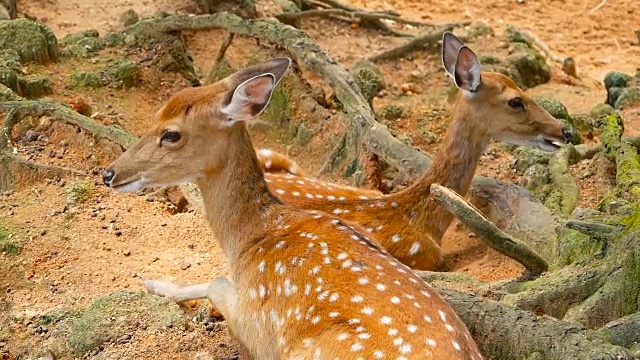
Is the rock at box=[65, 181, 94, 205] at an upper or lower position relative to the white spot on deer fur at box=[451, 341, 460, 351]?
lower

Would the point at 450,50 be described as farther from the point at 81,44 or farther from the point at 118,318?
the point at 81,44

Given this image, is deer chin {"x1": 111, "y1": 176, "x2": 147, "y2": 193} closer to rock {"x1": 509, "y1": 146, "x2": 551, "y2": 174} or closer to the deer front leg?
the deer front leg

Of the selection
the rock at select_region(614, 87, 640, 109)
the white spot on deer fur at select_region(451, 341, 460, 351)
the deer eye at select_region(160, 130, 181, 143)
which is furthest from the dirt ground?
the white spot on deer fur at select_region(451, 341, 460, 351)

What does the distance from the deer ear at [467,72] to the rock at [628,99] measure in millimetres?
3328

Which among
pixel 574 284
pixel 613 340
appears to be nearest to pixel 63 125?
pixel 574 284

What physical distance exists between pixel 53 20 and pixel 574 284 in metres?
7.11

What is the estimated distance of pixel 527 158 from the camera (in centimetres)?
750

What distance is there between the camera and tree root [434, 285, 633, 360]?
4.16m

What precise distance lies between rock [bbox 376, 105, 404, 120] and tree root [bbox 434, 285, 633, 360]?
3.93 metres

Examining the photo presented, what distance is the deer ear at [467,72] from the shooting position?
637 centimetres

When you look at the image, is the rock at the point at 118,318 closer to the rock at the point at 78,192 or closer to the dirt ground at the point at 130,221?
the dirt ground at the point at 130,221

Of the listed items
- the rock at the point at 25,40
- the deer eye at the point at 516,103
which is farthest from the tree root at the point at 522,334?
the rock at the point at 25,40

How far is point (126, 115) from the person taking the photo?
26.7 feet

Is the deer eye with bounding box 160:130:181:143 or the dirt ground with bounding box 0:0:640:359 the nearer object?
the deer eye with bounding box 160:130:181:143
